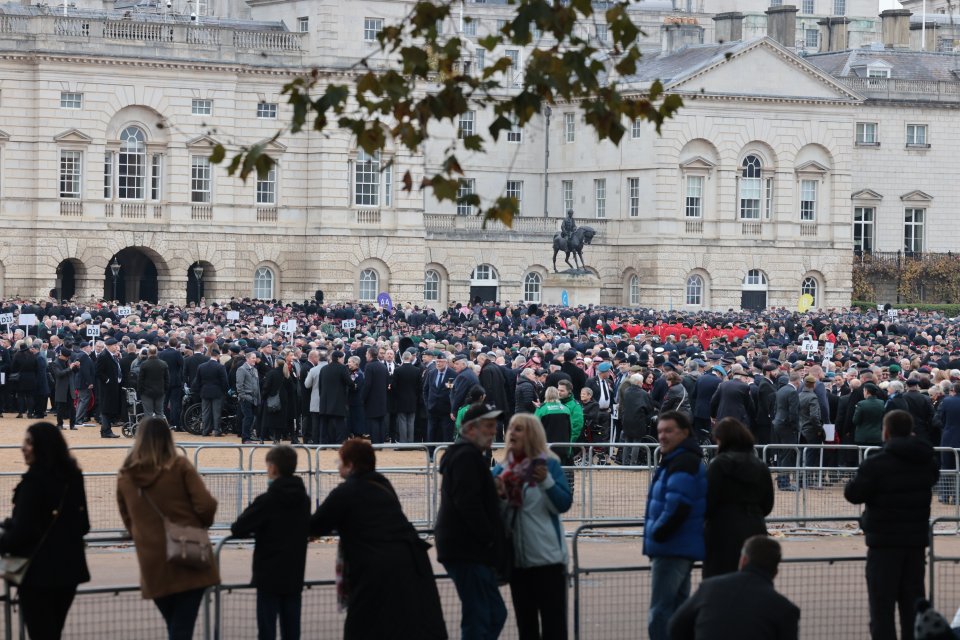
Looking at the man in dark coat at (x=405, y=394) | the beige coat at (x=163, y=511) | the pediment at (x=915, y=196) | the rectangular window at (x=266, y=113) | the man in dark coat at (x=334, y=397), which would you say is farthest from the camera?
the pediment at (x=915, y=196)

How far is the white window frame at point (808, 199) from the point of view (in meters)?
82.6

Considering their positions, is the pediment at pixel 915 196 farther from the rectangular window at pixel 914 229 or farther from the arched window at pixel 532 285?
the arched window at pixel 532 285

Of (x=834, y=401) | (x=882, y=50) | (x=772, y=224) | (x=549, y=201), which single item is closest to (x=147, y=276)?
(x=549, y=201)

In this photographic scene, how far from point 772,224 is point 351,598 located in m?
70.9

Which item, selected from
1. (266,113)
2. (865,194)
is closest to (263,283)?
(266,113)

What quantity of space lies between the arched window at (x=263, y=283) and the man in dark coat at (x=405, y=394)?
41624mm

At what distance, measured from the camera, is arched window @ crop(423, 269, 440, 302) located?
76.5 meters

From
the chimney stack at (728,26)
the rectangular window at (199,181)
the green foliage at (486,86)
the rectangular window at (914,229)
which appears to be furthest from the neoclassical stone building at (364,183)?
the green foliage at (486,86)

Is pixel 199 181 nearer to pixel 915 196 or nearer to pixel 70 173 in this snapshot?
pixel 70 173

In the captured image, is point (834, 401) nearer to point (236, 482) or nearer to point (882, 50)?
point (236, 482)

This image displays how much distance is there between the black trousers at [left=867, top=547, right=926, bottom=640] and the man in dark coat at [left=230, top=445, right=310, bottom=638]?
4188 mm

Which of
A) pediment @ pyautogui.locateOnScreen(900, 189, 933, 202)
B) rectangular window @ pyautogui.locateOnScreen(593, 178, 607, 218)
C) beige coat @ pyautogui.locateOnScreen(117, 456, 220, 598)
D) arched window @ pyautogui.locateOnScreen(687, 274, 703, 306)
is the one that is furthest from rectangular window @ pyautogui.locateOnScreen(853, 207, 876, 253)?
beige coat @ pyautogui.locateOnScreen(117, 456, 220, 598)

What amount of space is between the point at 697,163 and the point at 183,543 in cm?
6848

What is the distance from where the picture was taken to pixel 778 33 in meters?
87.6
